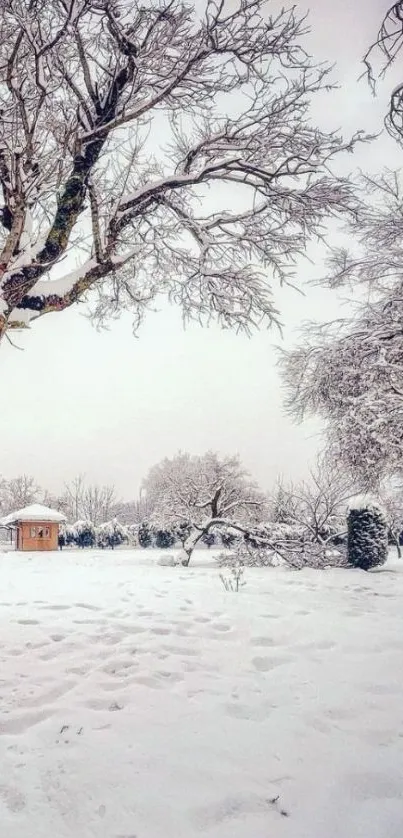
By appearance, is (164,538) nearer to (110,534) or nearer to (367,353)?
(110,534)

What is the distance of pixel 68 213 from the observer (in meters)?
4.79

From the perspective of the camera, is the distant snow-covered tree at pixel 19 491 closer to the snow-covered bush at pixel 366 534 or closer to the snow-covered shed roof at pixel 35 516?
the snow-covered shed roof at pixel 35 516

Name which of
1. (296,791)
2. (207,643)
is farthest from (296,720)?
(207,643)

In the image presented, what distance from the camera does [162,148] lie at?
6.44 meters

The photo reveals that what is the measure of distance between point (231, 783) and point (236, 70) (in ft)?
21.4

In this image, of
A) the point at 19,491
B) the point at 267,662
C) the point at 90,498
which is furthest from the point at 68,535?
the point at 267,662

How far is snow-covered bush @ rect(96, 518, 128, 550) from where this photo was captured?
32.0m

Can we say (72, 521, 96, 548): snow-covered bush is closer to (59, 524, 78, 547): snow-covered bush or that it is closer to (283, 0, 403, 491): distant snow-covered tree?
(59, 524, 78, 547): snow-covered bush

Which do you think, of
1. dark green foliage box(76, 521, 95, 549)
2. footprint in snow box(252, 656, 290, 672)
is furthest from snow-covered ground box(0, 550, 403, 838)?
dark green foliage box(76, 521, 95, 549)

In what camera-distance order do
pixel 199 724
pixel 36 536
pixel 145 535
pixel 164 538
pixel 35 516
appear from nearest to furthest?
pixel 199 724
pixel 35 516
pixel 36 536
pixel 164 538
pixel 145 535

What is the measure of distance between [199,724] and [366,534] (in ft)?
35.7

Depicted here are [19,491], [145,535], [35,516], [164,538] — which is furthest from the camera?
[19,491]

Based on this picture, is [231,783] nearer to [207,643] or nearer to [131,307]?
[207,643]

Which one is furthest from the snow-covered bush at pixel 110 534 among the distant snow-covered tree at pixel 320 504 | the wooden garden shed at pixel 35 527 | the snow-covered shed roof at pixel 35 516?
the distant snow-covered tree at pixel 320 504
